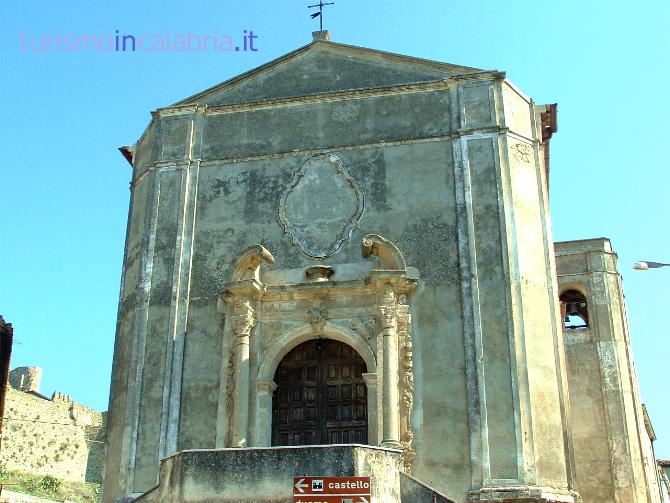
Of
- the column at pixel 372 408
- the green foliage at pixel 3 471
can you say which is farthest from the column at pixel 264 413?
the green foliage at pixel 3 471

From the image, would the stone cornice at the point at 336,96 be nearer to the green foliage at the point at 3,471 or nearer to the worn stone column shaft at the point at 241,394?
the worn stone column shaft at the point at 241,394

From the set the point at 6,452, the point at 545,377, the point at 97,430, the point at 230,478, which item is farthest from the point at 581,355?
the point at 97,430

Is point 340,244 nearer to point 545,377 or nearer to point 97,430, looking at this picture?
point 545,377

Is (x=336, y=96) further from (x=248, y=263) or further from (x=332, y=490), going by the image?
(x=332, y=490)

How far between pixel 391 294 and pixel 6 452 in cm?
3509

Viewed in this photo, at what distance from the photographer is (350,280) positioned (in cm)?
1580

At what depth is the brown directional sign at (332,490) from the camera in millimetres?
11297

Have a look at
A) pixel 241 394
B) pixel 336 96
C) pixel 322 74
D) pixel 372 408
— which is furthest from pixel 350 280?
pixel 322 74

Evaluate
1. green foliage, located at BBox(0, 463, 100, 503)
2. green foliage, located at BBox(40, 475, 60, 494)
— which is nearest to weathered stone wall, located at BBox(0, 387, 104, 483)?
green foliage, located at BBox(0, 463, 100, 503)

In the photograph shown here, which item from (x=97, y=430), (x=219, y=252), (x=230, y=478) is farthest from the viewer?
(x=97, y=430)

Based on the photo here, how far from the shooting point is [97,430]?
51000 mm

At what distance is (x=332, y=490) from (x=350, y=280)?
509cm

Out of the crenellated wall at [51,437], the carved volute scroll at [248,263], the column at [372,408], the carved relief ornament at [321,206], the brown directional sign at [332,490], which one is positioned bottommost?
the brown directional sign at [332,490]

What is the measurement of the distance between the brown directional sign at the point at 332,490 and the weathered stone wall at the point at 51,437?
35.7 m
